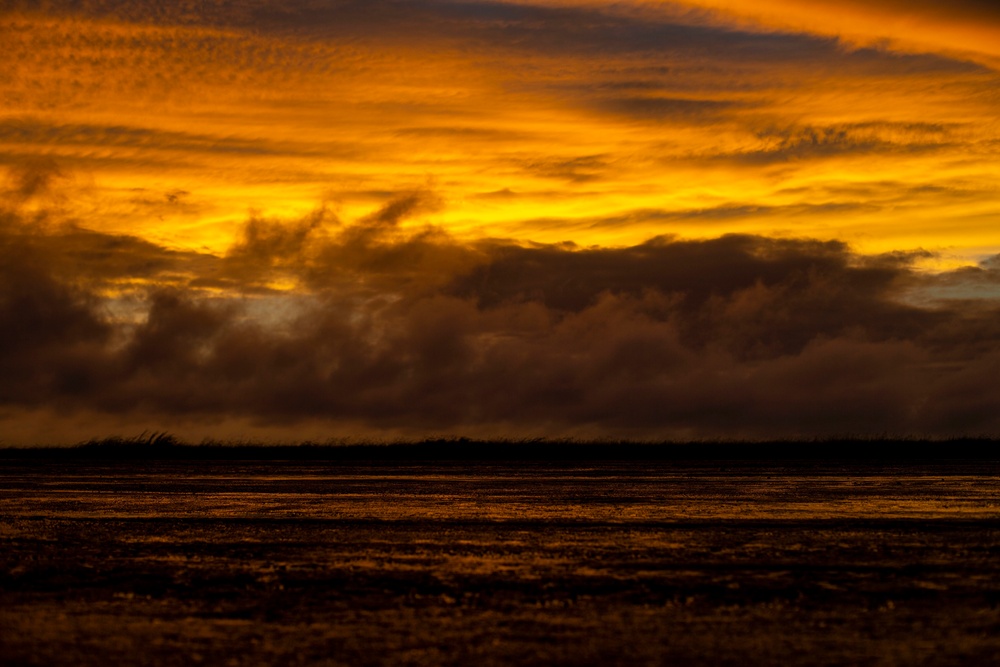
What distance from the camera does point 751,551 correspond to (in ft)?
54.3

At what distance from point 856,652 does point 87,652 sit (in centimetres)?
620

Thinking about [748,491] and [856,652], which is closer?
[856,652]

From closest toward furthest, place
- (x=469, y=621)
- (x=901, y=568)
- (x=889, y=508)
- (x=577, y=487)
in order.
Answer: (x=469, y=621), (x=901, y=568), (x=889, y=508), (x=577, y=487)

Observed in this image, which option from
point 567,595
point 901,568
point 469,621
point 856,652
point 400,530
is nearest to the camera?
point 856,652

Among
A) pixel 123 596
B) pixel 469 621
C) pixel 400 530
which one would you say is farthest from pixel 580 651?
pixel 400 530

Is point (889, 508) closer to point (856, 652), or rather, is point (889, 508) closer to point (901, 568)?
point (901, 568)

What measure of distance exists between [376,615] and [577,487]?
24.9m

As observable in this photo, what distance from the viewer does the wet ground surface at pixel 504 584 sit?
9844 mm

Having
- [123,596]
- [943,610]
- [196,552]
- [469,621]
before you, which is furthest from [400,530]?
[943,610]

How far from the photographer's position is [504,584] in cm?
1352

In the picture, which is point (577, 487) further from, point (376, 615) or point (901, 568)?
point (376, 615)

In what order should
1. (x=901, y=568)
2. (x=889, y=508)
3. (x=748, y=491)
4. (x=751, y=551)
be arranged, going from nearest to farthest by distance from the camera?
(x=901, y=568)
(x=751, y=551)
(x=889, y=508)
(x=748, y=491)

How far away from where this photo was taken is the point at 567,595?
499 inches

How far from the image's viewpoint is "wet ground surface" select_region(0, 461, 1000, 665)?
984cm
